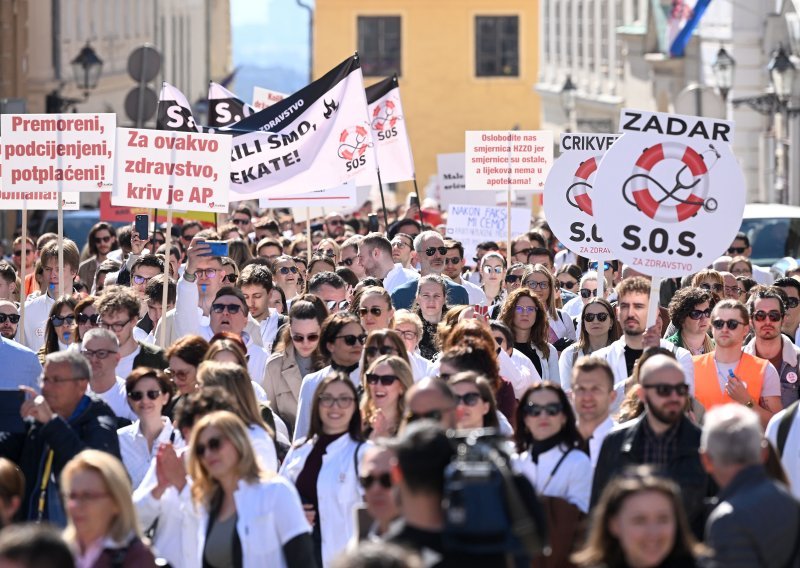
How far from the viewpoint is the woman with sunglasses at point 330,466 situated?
8352mm

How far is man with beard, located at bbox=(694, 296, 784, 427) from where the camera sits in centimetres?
1017

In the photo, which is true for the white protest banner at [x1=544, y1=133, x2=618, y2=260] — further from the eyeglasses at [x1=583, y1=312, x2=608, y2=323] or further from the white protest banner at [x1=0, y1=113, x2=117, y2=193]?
the white protest banner at [x1=0, y1=113, x2=117, y2=193]

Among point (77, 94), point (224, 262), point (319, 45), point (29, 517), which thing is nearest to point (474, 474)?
point (29, 517)

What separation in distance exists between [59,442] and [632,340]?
3.71 meters

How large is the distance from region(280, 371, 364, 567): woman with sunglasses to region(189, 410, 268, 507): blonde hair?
0.92m

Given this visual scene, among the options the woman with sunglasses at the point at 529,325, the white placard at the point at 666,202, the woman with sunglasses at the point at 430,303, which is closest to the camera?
the white placard at the point at 666,202

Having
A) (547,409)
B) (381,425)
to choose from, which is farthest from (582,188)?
(547,409)

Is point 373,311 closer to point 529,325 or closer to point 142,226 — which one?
point 529,325

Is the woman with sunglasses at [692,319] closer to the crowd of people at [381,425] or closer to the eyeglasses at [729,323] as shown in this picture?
the crowd of people at [381,425]

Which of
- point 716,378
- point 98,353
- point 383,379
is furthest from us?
point 716,378

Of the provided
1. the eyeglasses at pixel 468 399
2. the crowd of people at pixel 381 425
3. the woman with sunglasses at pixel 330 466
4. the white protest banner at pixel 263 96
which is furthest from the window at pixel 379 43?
the eyeglasses at pixel 468 399

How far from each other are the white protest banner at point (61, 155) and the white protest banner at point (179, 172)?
252 millimetres

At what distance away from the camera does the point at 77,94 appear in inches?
1620

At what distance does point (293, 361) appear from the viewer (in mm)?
10820
